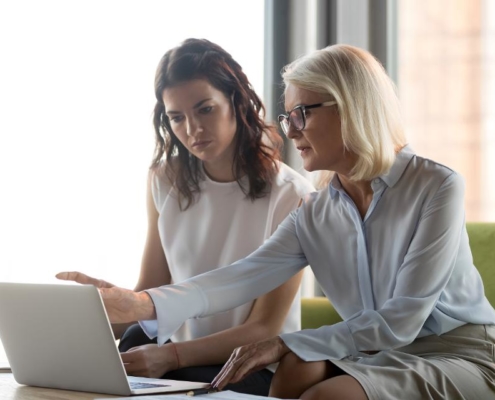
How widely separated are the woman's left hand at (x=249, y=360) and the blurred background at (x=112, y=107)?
154cm

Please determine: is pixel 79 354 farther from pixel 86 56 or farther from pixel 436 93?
pixel 436 93

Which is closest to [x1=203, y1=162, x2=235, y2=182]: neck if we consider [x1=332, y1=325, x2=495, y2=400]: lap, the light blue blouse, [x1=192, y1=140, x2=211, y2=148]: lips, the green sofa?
[x1=192, y1=140, x2=211, y2=148]: lips

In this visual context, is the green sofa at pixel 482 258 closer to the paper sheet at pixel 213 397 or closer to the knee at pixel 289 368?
the knee at pixel 289 368

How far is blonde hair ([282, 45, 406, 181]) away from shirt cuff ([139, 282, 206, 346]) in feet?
1.38

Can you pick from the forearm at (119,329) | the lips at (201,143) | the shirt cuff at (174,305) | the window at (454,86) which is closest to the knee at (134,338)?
the forearm at (119,329)

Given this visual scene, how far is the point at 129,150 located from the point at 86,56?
0.36 metres

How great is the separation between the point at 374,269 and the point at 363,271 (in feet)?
0.08

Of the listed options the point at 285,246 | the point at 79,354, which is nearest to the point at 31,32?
the point at 285,246

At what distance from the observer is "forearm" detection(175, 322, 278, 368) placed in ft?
6.54

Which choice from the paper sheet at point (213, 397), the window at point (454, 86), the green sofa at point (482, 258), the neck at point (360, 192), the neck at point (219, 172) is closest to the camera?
the paper sheet at point (213, 397)

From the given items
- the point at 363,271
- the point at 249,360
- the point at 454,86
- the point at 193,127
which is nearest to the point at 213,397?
the point at 249,360

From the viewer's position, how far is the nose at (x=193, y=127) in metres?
2.17

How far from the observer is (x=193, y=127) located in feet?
7.13

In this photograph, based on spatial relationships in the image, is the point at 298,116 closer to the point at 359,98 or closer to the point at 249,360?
the point at 359,98
